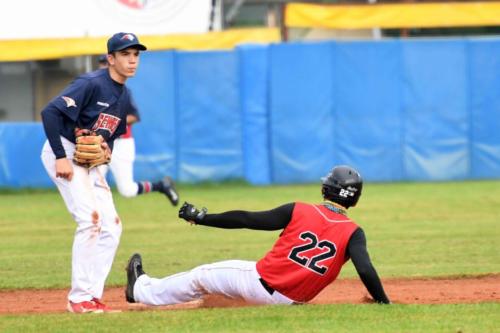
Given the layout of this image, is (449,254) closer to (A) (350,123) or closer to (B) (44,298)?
(B) (44,298)

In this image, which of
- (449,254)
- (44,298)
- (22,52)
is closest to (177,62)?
(22,52)

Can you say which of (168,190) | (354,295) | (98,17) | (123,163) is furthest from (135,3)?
(354,295)

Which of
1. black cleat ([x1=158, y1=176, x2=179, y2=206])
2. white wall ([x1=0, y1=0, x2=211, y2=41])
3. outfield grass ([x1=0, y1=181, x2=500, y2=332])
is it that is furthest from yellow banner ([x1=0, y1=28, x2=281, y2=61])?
black cleat ([x1=158, y1=176, x2=179, y2=206])

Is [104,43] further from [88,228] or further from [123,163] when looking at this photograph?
[88,228]

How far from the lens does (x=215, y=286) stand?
753 cm

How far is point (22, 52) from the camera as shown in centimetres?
1941

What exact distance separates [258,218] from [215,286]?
0.62 meters

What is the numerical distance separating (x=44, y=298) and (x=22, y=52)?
11.1m

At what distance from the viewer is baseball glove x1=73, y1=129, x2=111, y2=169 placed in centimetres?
758

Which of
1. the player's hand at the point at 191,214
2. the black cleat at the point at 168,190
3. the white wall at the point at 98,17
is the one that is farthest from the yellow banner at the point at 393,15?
the player's hand at the point at 191,214

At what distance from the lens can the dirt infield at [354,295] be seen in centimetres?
808

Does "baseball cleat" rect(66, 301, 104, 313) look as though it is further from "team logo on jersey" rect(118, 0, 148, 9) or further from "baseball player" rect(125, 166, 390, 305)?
"team logo on jersey" rect(118, 0, 148, 9)

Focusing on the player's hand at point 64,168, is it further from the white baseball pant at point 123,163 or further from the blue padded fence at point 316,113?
the blue padded fence at point 316,113

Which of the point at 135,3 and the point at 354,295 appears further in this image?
the point at 135,3
